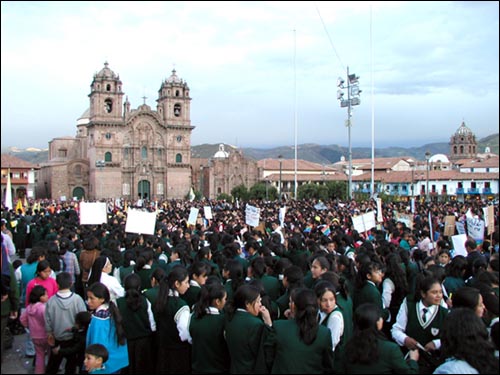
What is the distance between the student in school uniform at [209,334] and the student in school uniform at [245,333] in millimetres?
213

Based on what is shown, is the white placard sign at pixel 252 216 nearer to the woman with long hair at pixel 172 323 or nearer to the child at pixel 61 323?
the woman with long hair at pixel 172 323

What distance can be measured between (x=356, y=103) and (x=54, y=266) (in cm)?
3158

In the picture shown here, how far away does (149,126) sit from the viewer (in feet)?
230

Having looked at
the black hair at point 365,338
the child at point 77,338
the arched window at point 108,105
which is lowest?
the child at point 77,338

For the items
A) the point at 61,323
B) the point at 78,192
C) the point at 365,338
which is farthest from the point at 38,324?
the point at 78,192

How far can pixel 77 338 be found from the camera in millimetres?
5805

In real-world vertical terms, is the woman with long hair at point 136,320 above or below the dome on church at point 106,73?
below

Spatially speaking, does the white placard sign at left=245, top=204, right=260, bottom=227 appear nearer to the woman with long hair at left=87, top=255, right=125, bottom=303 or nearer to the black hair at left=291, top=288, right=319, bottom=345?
the woman with long hair at left=87, top=255, right=125, bottom=303

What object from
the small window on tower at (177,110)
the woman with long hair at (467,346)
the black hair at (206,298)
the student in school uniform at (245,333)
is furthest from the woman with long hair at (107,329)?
the small window on tower at (177,110)

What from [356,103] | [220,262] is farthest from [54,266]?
[356,103]

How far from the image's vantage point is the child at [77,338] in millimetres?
5727

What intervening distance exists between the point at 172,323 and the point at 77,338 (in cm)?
113

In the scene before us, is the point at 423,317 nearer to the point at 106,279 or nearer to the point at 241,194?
the point at 106,279

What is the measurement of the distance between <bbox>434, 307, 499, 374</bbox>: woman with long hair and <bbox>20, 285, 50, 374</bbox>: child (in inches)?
179
